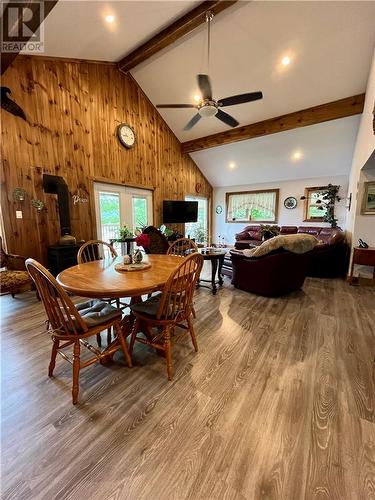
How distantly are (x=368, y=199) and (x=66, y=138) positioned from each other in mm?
5541

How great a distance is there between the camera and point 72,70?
12.5 ft

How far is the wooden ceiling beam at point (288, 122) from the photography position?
4.27m

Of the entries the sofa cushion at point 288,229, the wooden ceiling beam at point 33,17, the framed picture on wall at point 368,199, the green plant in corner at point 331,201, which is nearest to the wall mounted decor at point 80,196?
the wooden ceiling beam at point 33,17

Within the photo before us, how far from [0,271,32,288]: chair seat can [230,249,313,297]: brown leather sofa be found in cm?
308

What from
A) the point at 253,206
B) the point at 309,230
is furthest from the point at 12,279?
the point at 253,206

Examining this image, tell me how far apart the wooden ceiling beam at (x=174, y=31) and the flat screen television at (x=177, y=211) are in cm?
301

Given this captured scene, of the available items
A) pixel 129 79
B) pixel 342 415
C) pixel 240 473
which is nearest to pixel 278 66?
pixel 129 79

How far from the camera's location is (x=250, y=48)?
367 centimetres

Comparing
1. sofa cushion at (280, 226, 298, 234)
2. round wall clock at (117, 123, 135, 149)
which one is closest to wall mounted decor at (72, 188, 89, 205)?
round wall clock at (117, 123, 135, 149)

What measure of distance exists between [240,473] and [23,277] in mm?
3228

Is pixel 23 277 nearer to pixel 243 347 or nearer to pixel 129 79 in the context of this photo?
pixel 243 347

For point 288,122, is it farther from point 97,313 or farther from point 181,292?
point 97,313

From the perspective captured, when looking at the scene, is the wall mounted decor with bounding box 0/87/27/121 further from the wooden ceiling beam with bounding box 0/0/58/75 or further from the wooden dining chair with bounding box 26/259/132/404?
the wooden dining chair with bounding box 26/259/132/404

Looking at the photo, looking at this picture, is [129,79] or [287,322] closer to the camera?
[287,322]
